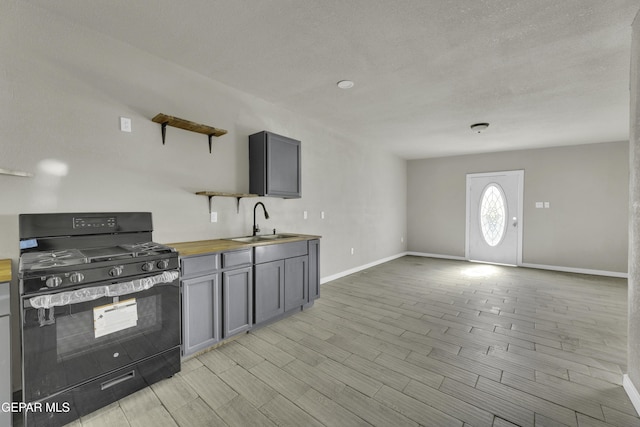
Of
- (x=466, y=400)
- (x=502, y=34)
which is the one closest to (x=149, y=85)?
(x=502, y=34)

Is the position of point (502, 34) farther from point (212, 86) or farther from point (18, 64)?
point (18, 64)

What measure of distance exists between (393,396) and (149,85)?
316 cm

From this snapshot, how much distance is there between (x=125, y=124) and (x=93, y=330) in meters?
1.61

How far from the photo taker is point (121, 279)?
5.78 ft

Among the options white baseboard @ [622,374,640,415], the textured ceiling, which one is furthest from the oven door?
white baseboard @ [622,374,640,415]

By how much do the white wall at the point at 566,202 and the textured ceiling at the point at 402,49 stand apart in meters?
1.85

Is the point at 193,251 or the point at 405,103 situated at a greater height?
the point at 405,103

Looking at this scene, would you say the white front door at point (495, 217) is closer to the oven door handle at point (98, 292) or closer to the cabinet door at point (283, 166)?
the cabinet door at point (283, 166)

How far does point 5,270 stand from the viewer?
1.54 metres

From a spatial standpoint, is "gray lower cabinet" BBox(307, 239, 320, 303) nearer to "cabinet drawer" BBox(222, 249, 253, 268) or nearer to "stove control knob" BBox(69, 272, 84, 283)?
"cabinet drawer" BBox(222, 249, 253, 268)

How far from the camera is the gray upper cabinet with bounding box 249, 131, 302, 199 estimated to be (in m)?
3.12

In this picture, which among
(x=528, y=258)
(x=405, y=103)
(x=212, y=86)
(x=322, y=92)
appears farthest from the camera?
(x=528, y=258)

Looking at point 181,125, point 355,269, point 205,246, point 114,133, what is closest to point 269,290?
point 205,246

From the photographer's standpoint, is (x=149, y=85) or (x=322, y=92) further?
(x=322, y=92)
